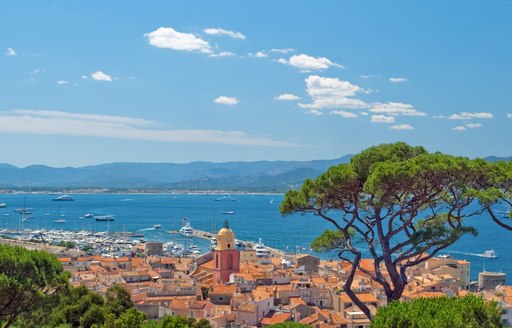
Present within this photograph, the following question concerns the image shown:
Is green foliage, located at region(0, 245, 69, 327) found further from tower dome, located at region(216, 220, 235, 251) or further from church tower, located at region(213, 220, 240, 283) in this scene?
church tower, located at region(213, 220, 240, 283)

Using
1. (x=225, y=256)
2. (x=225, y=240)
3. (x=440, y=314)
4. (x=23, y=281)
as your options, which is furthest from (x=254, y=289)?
(x=440, y=314)

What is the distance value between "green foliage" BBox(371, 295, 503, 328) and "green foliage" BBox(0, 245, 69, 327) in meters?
7.11

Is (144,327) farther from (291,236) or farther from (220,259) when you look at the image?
(291,236)

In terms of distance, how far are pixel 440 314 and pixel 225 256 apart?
25.2 metres

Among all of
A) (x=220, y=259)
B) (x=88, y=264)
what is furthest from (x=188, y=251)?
(x=220, y=259)

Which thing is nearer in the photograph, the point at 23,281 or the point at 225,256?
the point at 23,281

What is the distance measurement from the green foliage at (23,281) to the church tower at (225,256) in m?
20.9

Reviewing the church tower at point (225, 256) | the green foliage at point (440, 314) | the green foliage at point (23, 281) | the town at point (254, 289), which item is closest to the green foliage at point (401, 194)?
the green foliage at point (440, 314)

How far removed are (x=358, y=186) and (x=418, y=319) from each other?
3.63 meters

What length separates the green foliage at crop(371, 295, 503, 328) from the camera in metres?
9.79

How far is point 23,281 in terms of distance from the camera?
1270 cm

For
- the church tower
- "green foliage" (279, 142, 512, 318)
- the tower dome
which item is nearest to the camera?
"green foliage" (279, 142, 512, 318)

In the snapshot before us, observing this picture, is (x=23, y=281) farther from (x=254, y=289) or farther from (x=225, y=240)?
(x=225, y=240)

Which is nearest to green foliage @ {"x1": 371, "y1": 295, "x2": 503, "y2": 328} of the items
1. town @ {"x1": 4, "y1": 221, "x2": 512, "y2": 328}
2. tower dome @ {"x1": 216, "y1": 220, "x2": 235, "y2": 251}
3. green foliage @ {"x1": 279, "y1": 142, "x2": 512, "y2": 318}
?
green foliage @ {"x1": 279, "y1": 142, "x2": 512, "y2": 318}
